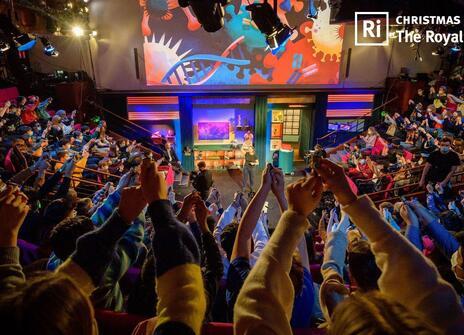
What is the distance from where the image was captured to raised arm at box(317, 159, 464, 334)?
0.84 metres

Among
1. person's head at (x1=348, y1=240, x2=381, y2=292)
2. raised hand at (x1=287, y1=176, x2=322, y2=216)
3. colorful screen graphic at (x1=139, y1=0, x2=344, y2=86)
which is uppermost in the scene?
colorful screen graphic at (x1=139, y1=0, x2=344, y2=86)

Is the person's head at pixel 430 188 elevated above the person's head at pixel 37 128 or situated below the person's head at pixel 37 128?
below

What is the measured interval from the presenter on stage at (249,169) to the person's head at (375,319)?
7790mm

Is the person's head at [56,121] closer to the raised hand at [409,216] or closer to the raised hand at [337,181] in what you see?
the raised hand at [409,216]

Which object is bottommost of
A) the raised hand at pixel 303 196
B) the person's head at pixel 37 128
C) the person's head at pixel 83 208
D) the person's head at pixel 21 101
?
the person's head at pixel 37 128

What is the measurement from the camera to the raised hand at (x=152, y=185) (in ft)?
3.35

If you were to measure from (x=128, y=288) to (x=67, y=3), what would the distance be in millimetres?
9313

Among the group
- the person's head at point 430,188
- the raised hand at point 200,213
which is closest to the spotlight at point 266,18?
the person's head at point 430,188

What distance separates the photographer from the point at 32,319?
2.17 feet

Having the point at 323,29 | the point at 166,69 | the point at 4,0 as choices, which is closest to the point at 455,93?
the point at 323,29

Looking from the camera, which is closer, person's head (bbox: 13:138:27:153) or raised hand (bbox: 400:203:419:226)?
raised hand (bbox: 400:203:419:226)

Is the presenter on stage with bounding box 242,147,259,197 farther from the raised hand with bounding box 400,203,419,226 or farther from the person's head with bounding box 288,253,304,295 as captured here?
the person's head with bounding box 288,253,304,295

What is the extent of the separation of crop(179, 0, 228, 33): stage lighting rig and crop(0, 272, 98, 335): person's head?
3.92 meters

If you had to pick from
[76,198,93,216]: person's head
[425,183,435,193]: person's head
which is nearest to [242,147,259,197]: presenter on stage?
[425,183,435,193]: person's head
